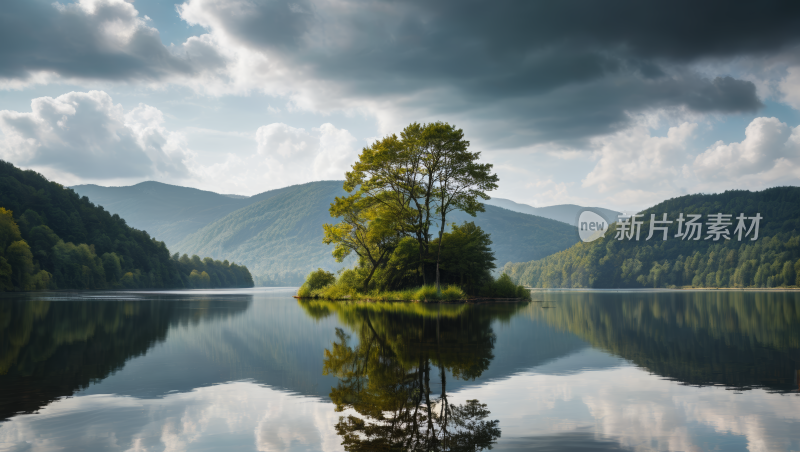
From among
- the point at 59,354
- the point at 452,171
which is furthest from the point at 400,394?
the point at 452,171

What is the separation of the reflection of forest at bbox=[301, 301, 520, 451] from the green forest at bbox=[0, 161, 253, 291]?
7598cm

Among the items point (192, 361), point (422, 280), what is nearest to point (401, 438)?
point (192, 361)

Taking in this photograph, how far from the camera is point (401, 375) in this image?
8.38 m

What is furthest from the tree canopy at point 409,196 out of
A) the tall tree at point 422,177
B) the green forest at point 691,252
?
the green forest at point 691,252

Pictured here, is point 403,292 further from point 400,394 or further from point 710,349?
point 400,394

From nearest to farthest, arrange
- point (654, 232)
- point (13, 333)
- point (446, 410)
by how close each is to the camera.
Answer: point (446, 410) → point (13, 333) → point (654, 232)

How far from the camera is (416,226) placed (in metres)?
40.2

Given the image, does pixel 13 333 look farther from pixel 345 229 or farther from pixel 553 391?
pixel 345 229

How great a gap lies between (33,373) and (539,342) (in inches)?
420

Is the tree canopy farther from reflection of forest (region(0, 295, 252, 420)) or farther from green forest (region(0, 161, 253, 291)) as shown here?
green forest (region(0, 161, 253, 291))

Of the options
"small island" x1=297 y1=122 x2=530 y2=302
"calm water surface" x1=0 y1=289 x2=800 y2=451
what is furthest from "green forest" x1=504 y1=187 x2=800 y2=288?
"calm water surface" x1=0 y1=289 x2=800 y2=451

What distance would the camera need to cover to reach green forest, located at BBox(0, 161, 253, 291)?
74500 mm

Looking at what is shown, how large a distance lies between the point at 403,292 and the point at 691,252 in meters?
158

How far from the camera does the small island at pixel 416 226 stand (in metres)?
37.3
